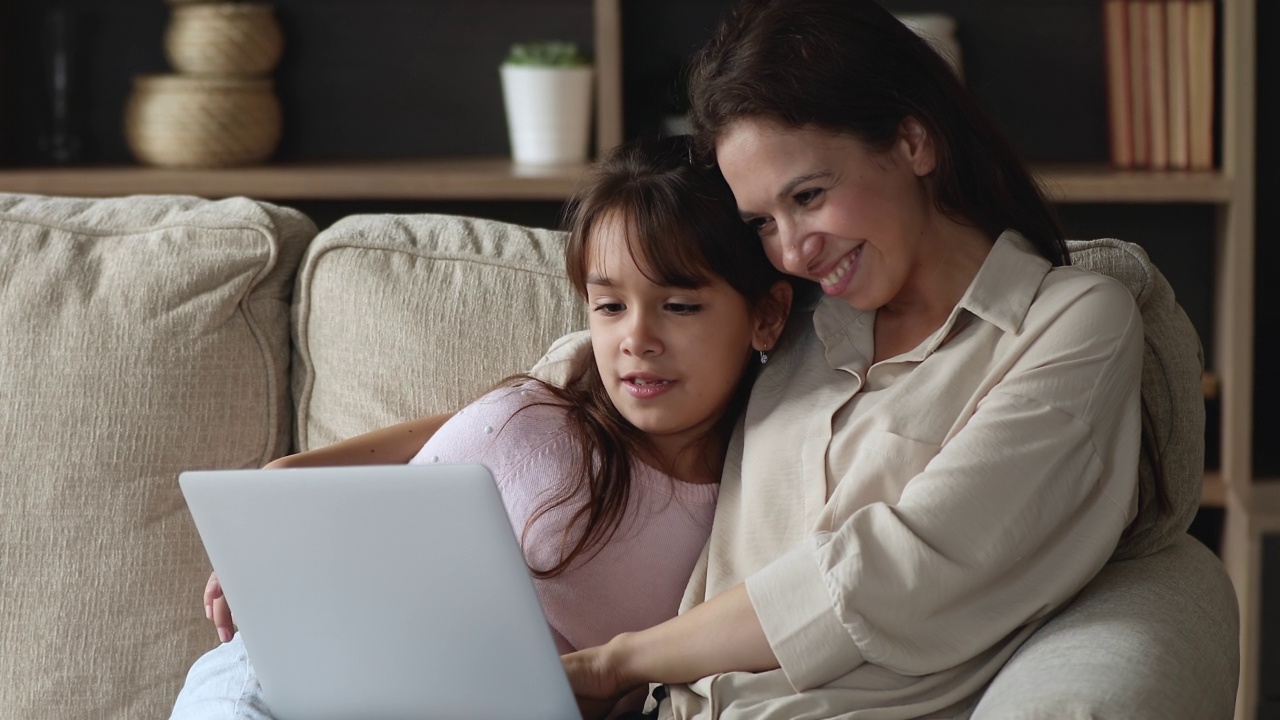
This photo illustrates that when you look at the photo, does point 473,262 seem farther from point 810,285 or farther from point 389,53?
point 389,53

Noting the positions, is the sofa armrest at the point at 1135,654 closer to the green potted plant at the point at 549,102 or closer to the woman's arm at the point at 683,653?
the woman's arm at the point at 683,653

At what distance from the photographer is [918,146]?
3.95 feet

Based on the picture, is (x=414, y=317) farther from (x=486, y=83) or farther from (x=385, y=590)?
(x=486, y=83)

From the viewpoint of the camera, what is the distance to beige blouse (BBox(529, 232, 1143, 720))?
1046 millimetres

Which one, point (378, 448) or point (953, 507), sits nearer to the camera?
point (953, 507)

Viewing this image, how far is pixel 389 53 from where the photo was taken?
2617 millimetres

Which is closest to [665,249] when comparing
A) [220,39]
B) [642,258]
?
[642,258]

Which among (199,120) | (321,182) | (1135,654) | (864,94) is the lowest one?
(1135,654)

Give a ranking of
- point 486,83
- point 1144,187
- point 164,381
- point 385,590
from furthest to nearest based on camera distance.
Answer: point 486,83, point 1144,187, point 164,381, point 385,590

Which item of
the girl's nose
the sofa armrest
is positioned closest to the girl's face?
the girl's nose

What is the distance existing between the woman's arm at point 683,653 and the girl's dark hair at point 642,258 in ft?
0.41

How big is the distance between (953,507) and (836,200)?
0.96 feet

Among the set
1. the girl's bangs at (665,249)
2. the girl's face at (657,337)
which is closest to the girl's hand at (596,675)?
the girl's face at (657,337)

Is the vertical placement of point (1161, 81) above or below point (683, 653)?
above
